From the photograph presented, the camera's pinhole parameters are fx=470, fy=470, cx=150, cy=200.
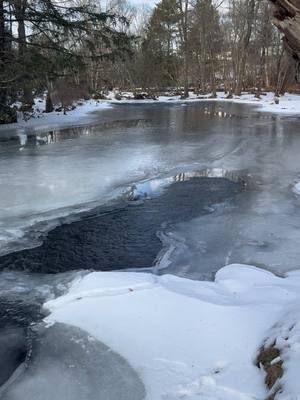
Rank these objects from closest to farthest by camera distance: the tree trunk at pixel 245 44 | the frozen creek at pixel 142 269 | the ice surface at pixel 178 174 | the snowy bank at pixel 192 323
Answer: the snowy bank at pixel 192 323, the frozen creek at pixel 142 269, the ice surface at pixel 178 174, the tree trunk at pixel 245 44

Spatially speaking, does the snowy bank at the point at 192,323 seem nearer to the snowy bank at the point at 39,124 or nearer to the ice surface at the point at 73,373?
the ice surface at the point at 73,373

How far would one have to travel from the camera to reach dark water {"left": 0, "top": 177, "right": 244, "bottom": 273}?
6.02 meters

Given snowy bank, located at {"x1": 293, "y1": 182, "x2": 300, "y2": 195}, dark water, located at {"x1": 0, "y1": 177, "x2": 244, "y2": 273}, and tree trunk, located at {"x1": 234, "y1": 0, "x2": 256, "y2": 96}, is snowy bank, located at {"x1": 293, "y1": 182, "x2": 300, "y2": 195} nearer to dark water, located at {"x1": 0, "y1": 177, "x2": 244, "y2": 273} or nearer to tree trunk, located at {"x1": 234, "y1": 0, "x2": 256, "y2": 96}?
dark water, located at {"x1": 0, "y1": 177, "x2": 244, "y2": 273}

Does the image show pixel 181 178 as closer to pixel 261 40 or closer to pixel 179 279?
pixel 179 279

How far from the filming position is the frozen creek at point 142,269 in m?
3.50

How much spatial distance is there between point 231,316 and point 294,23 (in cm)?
247

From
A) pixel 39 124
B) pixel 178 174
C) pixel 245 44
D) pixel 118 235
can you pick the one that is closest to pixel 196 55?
pixel 245 44

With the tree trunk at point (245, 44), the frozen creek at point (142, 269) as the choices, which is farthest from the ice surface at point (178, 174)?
the tree trunk at point (245, 44)

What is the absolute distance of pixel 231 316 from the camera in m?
4.19

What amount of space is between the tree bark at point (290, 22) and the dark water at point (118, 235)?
3.39 meters

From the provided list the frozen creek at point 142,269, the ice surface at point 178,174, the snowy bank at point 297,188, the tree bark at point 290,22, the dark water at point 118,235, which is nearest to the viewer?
the tree bark at point 290,22

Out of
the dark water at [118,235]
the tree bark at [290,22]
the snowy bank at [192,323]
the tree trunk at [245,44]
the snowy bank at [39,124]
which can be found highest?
the tree trunk at [245,44]

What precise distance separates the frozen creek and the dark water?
3 centimetres

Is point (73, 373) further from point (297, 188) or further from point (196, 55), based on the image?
point (196, 55)
